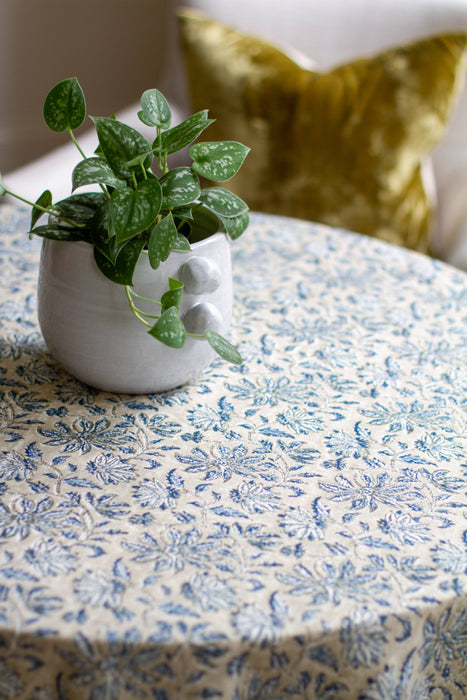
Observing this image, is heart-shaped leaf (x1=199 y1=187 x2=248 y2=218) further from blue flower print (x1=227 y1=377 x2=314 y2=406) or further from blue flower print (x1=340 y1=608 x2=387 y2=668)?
blue flower print (x1=340 y1=608 x2=387 y2=668)

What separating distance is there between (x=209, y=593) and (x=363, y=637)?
12cm

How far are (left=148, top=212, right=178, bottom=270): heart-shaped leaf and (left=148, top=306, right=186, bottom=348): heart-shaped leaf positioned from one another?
2.1 inches

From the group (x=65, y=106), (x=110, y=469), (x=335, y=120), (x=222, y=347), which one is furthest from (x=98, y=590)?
(x=335, y=120)

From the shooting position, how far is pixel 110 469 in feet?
2.28

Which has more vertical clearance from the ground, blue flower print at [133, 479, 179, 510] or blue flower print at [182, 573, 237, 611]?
blue flower print at [182, 573, 237, 611]

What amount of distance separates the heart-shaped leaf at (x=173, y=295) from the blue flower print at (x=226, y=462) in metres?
0.16

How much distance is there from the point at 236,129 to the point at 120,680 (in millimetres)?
1450

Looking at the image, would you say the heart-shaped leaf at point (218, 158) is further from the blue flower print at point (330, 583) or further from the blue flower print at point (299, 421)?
the blue flower print at point (330, 583)

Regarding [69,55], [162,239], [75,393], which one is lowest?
[69,55]

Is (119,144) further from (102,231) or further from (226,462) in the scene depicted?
(226,462)

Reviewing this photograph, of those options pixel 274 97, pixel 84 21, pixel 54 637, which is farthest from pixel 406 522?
pixel 84 21

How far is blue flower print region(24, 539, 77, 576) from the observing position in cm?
57

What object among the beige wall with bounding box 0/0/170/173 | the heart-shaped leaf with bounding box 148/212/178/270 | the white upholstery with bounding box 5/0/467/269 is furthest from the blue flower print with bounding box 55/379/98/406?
the beige wall with bounding box 0/0/170/173

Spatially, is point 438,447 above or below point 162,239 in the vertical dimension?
below
